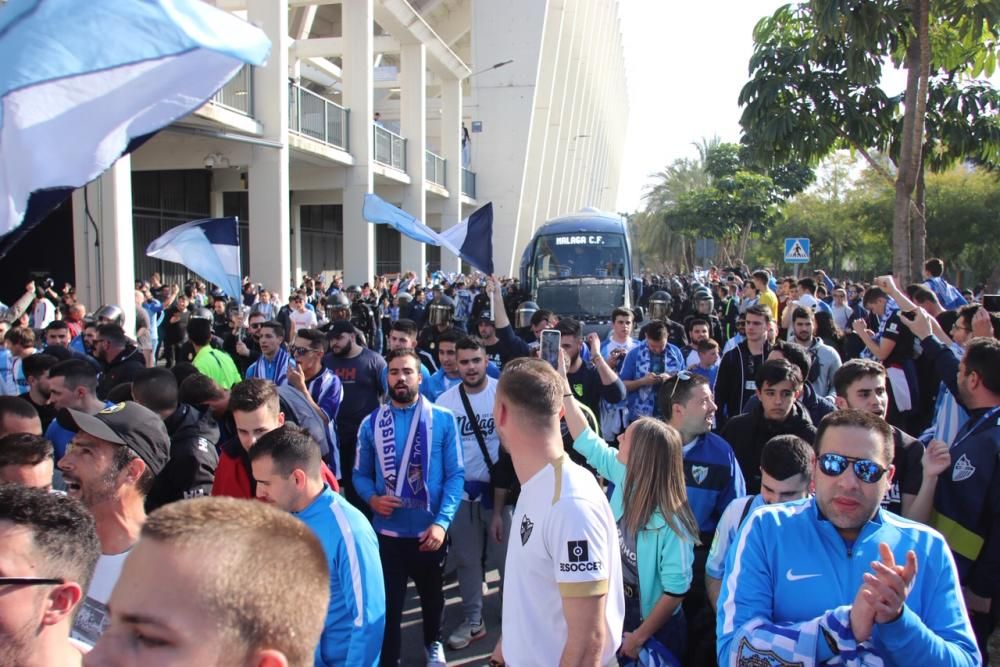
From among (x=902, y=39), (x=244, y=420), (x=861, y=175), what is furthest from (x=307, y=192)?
(x=861, y=175)

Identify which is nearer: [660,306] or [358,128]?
[660,306]

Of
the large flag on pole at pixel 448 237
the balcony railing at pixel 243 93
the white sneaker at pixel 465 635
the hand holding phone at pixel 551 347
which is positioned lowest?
the white sneaker at pixel 465 635

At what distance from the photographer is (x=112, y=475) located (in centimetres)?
321

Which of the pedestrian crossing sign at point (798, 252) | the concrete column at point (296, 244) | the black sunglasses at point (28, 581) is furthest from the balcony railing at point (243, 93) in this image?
the black sunglasses at point (28, 581)

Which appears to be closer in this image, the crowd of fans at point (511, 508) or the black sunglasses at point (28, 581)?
the crowd of fans at point (511, 508)

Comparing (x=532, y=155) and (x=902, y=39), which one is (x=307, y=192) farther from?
(x=902, y=39)

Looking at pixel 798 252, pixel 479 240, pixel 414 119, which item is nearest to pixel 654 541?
pixel 479 240

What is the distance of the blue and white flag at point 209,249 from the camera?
28.0 feet

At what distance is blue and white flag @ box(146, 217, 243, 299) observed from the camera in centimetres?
854

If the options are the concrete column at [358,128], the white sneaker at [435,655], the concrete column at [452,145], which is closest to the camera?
the white sneaker at [435,655]

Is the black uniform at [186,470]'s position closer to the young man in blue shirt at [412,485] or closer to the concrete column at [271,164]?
the young man in blue shirt at [412,485]

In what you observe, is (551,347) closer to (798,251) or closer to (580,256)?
(580,256)

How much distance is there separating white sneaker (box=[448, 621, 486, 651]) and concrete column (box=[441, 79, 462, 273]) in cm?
2627

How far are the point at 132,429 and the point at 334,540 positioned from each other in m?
1.02
